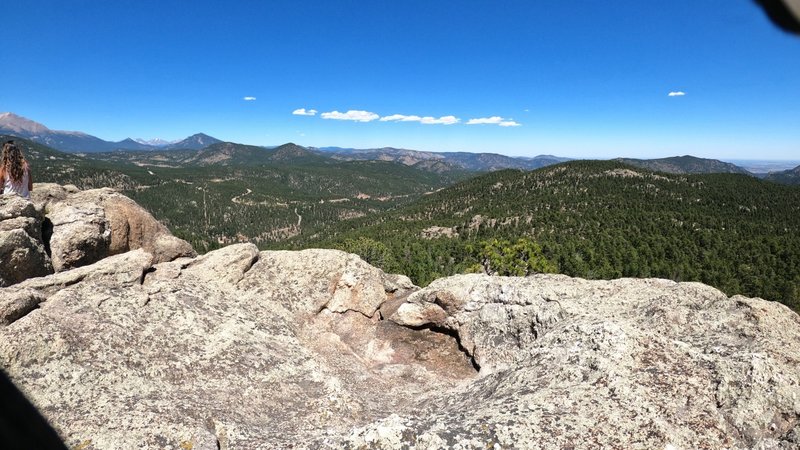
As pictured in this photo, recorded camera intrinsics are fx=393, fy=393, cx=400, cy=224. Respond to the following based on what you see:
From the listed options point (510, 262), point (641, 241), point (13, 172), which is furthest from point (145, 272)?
point (641, 241)

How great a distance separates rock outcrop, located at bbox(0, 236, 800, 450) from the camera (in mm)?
9055

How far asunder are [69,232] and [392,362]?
1662cm

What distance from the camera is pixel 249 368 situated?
1300 cm

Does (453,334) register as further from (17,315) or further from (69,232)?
(69,232)

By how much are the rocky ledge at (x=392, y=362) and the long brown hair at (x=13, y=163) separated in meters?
6.66

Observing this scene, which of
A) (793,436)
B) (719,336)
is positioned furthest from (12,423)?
(719,336)

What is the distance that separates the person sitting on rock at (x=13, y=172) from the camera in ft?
57.7

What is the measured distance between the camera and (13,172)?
59.0 feet

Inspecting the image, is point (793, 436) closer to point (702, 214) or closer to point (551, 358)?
point (551, 358)

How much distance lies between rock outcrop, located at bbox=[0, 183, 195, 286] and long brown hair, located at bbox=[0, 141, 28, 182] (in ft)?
4.38

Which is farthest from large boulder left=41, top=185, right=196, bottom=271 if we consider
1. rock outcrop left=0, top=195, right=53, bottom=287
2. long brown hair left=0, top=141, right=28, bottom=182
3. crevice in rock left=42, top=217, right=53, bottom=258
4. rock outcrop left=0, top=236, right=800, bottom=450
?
rock outcrop left=0, top=236, right=800, bottom=450

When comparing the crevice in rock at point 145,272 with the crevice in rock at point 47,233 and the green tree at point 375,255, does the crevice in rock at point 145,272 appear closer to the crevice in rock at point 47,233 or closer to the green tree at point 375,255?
the crevice in rock at point 47,233

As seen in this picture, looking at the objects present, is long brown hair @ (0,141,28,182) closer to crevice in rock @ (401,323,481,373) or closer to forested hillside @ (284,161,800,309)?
crevice in rock @ (401,323,481,373)

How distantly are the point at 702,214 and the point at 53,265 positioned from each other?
20876 cm
